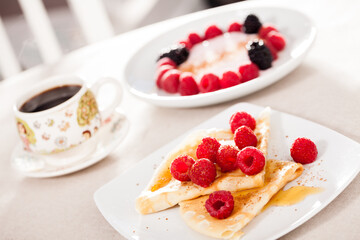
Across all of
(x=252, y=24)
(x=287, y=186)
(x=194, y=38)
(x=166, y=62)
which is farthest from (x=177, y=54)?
(x=287, y=186)

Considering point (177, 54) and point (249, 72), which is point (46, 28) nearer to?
point (177, 54)

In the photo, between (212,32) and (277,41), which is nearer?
(277,41)

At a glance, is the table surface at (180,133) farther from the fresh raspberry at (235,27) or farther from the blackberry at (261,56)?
the fresh raspberry at (235,27)

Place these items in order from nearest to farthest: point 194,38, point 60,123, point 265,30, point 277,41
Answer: point 60,123 → point 277,41 → point 265,30 → point 194,38

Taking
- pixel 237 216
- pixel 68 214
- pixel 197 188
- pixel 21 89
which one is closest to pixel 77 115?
pixel 68 214

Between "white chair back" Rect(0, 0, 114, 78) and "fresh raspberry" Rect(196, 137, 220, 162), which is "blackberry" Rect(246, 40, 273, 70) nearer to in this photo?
"fresh raspberry" Rect(196, 137, 220, 162)

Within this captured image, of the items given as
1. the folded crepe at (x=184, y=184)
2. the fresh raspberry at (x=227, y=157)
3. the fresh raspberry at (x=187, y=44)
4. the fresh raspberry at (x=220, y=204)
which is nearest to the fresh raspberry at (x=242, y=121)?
the folded crepe at (x=184, y=184)

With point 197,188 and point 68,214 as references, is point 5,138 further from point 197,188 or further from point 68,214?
point 197,188
